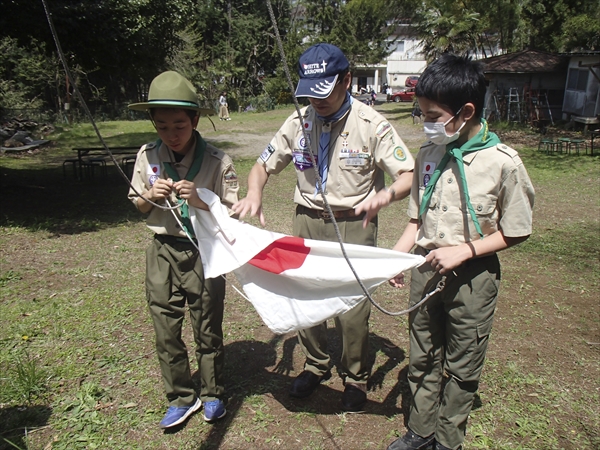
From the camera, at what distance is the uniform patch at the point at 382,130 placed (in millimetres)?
3096

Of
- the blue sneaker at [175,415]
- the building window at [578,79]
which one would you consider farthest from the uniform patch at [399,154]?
the building window at [578,79]

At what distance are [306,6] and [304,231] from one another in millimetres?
48051

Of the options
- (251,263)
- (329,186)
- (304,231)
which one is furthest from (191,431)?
(329,186)

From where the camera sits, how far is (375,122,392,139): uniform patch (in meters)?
3.10

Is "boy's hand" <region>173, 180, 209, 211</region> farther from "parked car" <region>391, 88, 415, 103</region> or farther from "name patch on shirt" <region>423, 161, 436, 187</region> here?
"parked car" <region>391, 88, 415, 103</region>

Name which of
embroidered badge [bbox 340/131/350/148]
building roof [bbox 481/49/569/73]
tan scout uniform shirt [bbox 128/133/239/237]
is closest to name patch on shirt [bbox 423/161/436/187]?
embroidered badge [bbox 340/131/350/148]

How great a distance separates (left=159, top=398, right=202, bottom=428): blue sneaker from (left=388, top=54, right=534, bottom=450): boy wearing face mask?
1.24 metres

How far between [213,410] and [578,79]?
23448 mm

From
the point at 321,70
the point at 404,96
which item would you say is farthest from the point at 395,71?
the point at 321,70

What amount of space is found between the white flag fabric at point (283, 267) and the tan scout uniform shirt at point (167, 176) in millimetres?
131

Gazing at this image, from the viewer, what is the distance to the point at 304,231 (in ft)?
11.1

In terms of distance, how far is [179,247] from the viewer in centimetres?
297

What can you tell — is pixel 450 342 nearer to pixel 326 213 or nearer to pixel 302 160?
pixel 326 213

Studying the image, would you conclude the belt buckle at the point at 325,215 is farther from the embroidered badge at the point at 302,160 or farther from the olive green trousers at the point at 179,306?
the olive green trousers at the point at 179,306
